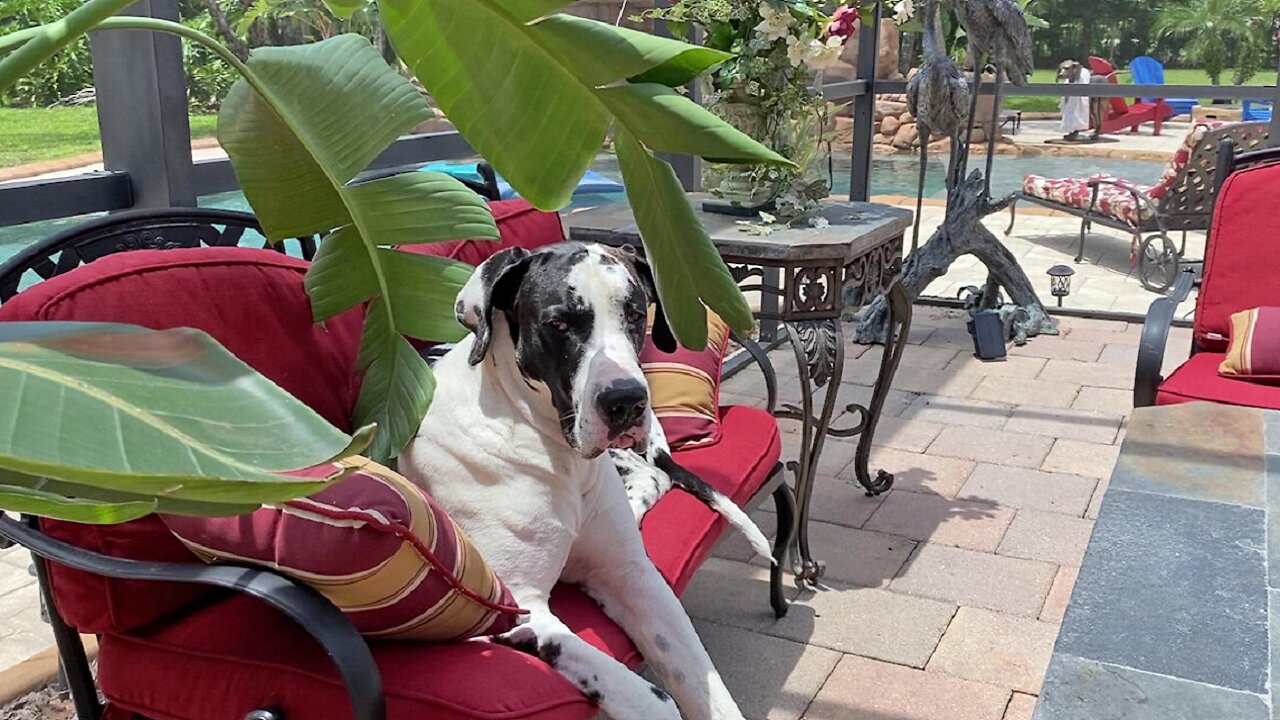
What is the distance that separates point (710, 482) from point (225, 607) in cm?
115

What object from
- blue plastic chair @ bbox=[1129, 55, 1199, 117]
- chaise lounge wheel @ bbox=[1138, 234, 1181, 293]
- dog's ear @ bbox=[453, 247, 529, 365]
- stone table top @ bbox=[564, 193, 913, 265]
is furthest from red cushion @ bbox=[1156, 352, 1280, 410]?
chaise lounge wheel @ bbox=[1138, 234, 1181, 293]

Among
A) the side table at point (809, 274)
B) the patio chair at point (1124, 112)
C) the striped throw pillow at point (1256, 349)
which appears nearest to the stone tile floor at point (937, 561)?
the side table at point (809, 274)

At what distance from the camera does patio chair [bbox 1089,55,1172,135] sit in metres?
6.45

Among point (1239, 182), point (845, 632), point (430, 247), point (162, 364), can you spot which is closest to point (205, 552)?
point (162, 364)

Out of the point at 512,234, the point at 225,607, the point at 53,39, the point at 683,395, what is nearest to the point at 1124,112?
the point at 683,395

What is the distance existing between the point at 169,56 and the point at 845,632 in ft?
7.19

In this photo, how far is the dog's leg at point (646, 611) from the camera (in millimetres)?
1993

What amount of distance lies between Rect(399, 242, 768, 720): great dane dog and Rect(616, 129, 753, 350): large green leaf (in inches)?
17.5

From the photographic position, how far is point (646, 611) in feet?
6.57

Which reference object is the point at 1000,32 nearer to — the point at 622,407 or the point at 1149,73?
the point at 1149,73

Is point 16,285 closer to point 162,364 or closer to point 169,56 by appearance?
point 169,56

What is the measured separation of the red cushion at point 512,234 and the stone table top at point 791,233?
0.89ft

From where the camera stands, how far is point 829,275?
3.09m

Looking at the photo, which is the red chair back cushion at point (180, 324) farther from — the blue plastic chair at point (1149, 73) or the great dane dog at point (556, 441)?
the blue plastic chair at point (1149, 73)
